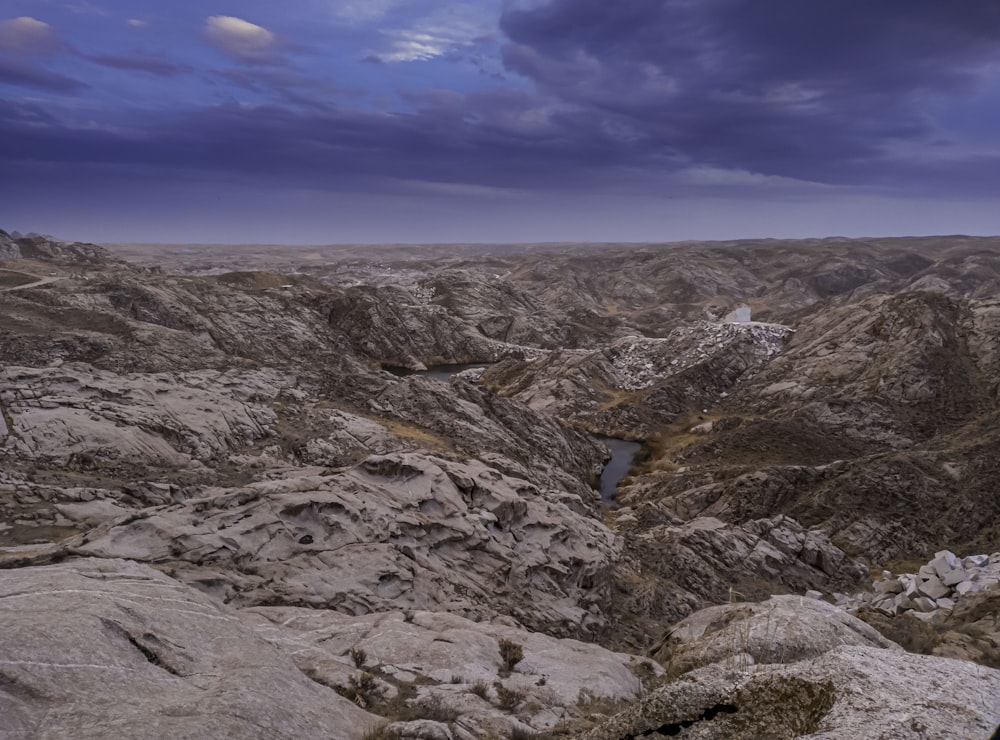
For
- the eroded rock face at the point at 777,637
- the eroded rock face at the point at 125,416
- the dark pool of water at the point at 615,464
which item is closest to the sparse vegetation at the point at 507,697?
the eroded rock face at the point at 777,637

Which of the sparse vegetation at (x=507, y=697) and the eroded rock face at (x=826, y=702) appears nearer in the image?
the eroded rock face at (x=826, y=702)

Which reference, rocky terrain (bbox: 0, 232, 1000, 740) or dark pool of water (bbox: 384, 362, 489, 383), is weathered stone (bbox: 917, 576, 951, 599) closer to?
rocky terrain (bbox: 0, 232, 1000, 740)

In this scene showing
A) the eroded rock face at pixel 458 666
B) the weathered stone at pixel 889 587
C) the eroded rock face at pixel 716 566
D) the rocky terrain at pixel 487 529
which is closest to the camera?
the rocky terrain at pixel 487 529

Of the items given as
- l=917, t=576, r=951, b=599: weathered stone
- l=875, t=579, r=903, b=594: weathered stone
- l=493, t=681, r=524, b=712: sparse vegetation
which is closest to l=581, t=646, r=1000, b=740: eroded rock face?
l=493, t=681, r=524, b=712: sparse vegetation

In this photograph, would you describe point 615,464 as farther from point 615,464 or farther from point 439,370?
point 439,370

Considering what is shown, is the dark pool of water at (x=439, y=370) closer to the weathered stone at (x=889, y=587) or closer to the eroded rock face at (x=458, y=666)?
the weathered stone at (x=889, y=587)

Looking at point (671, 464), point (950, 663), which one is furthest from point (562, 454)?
point (950, 663)
